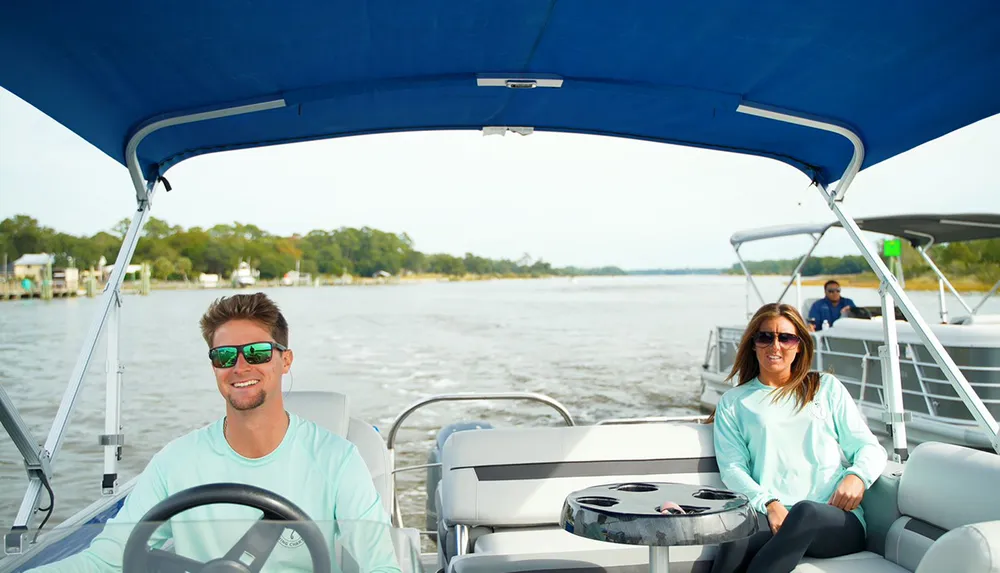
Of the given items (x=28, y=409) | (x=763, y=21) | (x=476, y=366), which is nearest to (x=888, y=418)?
(x=763, y=21)

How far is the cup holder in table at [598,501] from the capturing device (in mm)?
2107

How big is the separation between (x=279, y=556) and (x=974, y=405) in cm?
268

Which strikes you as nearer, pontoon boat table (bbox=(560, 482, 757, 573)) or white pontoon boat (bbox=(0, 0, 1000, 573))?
pontoon boat table (bbox=(560, 482, 757, 573))

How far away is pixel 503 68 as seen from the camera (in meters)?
2.75

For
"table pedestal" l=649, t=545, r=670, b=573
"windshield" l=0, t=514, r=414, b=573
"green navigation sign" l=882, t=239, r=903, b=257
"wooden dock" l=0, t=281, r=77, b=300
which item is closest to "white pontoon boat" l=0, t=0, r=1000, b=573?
"table pedestal" l=649, t=545, r=670, b=573

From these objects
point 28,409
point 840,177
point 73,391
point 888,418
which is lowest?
point 28,409

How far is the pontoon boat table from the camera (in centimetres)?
183

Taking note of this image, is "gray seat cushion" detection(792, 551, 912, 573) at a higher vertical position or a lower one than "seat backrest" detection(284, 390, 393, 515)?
lower

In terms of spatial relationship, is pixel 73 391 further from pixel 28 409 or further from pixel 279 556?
pixel 28 409

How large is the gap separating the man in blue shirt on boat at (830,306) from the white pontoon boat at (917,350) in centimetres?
29

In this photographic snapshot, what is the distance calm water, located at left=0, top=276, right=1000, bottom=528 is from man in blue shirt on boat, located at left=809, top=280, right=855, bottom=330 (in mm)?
3341

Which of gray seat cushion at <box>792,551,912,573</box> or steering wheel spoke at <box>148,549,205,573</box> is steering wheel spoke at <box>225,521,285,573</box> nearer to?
steering wheel spoke at <box>148,549,205,573</box>

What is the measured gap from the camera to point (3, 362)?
24078 mm

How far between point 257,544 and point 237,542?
0.03 meters
